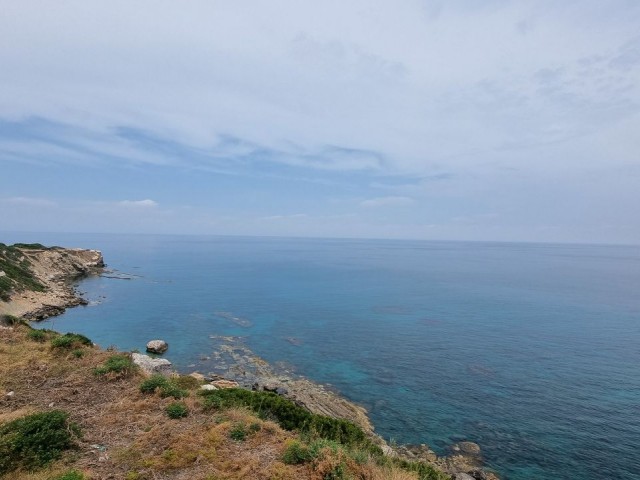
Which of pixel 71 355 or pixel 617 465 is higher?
pixel 71 355

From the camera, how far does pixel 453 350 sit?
143ft

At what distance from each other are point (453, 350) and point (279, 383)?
23.5 m

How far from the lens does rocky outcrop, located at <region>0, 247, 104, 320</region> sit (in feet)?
163

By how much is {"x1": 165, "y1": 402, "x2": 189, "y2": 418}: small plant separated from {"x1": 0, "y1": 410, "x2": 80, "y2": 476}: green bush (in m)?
2.92

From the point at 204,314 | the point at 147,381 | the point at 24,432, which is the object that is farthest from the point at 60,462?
the point at 204,314

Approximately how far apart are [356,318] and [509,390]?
2966 cm

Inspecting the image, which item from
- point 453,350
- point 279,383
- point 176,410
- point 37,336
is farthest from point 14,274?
point 453,350

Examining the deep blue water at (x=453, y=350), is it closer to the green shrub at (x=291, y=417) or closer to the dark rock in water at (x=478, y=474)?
the dark rock in water at (x=478, y=474)

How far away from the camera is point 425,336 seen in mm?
49312

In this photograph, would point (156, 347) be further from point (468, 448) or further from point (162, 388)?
point (468, 448)

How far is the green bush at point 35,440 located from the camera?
970 cm

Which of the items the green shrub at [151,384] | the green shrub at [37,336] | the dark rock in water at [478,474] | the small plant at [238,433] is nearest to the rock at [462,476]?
the dark rock in water at [478,474]

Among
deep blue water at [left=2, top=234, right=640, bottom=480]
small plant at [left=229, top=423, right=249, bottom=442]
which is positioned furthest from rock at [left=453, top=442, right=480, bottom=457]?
small plant at [left=229, top=423, right=249, bottom=442]

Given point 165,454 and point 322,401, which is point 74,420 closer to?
point 165,454
